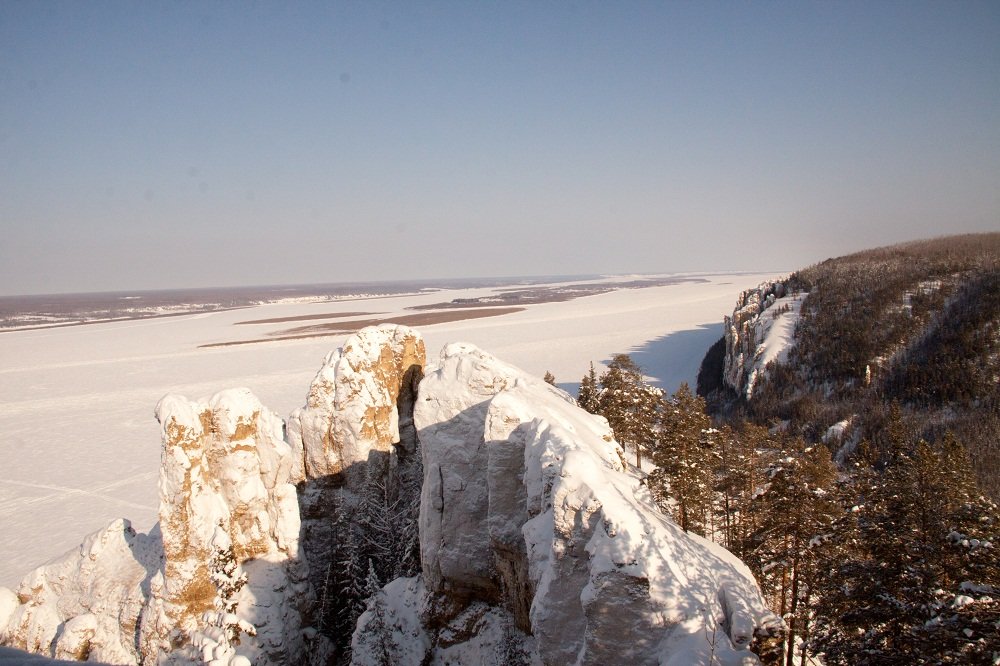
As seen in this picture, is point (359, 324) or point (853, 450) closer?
point (853, 450)

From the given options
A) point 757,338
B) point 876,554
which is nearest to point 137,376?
point 757,338

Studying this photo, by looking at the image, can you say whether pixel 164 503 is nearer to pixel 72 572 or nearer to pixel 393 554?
pixel 72 572

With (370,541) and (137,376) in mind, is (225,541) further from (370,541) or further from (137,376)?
(137,376)

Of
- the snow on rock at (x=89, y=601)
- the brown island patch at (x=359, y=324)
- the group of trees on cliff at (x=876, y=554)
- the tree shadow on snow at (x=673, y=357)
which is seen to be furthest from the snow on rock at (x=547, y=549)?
the brown island patch at (x=359, y=324)

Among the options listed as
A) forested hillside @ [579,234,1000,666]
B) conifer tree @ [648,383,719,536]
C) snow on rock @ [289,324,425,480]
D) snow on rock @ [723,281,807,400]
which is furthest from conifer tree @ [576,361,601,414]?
snow on rock @ [723,281,807,400]

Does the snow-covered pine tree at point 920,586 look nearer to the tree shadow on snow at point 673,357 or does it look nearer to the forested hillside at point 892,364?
the forested hillside at point 892,364

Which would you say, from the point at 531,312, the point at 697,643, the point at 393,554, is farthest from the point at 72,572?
the point at 531,312

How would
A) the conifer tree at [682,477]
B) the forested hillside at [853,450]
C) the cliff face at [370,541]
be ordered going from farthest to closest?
the conifer tree at [682,477], the cliff face at [370,541], the forested hillside at [853,450]
